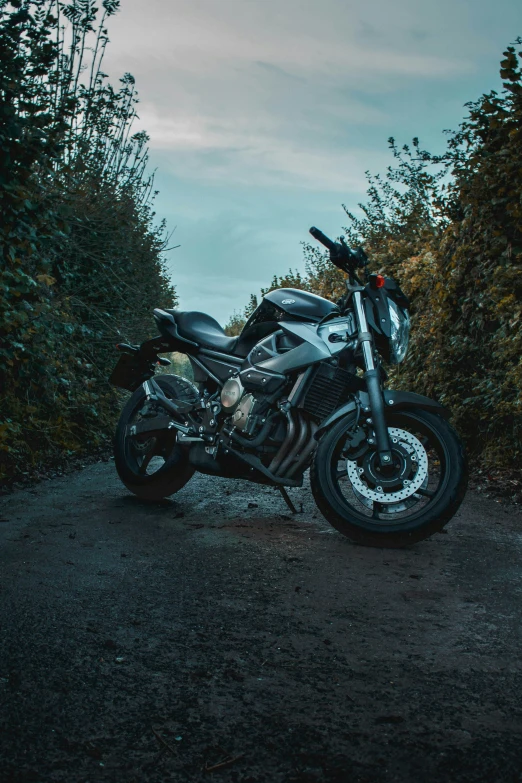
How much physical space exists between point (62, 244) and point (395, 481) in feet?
22.5

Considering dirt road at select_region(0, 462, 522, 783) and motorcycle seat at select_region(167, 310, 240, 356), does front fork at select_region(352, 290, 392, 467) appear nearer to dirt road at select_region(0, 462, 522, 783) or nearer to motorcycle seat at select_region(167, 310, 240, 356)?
dirt road at select_region(0, 462, 522, 783)

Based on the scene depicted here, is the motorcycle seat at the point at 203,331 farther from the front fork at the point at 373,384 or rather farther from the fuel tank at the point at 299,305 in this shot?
the front fork at the point at 373,384

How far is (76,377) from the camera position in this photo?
9492 millimetres

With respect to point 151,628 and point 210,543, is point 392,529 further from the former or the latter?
point 151,628

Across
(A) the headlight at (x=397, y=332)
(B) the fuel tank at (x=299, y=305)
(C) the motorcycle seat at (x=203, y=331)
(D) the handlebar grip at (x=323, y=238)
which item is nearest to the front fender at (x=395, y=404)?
(A) the headlight at (x=397, y=332)

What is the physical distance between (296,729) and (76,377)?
7795mm

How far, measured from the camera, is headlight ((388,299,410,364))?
462cm

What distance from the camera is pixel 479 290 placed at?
7.41 metres

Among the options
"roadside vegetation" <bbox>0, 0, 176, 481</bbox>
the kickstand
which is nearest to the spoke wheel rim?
the kickstand

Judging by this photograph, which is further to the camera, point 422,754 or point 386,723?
point 386,723

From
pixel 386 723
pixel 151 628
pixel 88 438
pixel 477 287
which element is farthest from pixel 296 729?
pixel 88 438

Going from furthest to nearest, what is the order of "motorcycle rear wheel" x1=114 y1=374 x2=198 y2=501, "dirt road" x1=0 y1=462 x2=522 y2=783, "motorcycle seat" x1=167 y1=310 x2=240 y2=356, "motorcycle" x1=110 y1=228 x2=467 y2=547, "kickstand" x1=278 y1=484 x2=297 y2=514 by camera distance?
"motorcycle rear wheel" x1=114 y1=374 x2=198 y2=501 < "motorcycle seat" x1=167 y1=310 x2=240 y2=356 < "kickstand" x1=278 y1=484 x2=297 y2=514 < "motorcycle" x1=110 y1=228 x2=467 y2=547 < "dirt road" x1=0 y1=462 x2=522 y2=783

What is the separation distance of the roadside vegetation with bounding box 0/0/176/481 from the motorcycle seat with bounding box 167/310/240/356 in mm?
1384

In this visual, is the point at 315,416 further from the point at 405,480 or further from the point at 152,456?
the point at 152,456
